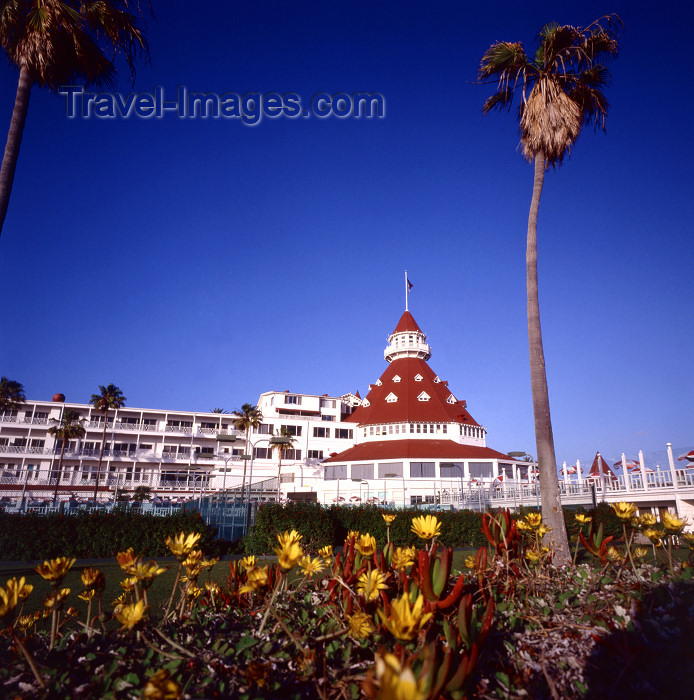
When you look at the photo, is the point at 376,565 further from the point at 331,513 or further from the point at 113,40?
the point at 331,513

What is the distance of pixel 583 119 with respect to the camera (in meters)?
13.8

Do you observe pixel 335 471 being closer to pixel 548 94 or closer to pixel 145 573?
pixel 548 94

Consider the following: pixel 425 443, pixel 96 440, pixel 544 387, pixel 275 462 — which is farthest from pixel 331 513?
pixel 96 440

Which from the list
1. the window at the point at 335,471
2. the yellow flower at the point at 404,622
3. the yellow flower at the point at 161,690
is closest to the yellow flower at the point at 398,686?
the yellow flower at the point at 404,622

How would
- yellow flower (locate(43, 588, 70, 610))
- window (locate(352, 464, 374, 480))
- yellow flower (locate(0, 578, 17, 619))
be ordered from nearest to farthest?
yellow flower (locate(0, 578, 17, 619)), yellow flower (locate(43, 588, 70, 610)), window (locate(352, 464, 374, 480))

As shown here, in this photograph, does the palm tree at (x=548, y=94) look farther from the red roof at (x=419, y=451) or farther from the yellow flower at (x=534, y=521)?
the red roof at (x=419, y=451)

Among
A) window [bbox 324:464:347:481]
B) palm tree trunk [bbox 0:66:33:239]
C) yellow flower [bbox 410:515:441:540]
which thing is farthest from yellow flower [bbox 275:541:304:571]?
window [bbox 324:464:347:481]

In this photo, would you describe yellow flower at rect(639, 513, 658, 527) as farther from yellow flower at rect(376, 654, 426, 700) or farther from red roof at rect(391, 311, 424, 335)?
red roof at rect(391, 311, 424, 335)

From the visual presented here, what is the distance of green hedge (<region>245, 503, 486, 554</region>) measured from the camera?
17359mm

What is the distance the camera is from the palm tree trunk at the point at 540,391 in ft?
33.8

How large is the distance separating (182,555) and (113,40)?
1168 cm

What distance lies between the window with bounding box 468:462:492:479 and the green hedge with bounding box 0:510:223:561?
100 feet

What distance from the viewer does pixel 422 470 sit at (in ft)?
142

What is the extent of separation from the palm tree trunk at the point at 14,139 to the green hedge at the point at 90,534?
465 inches
